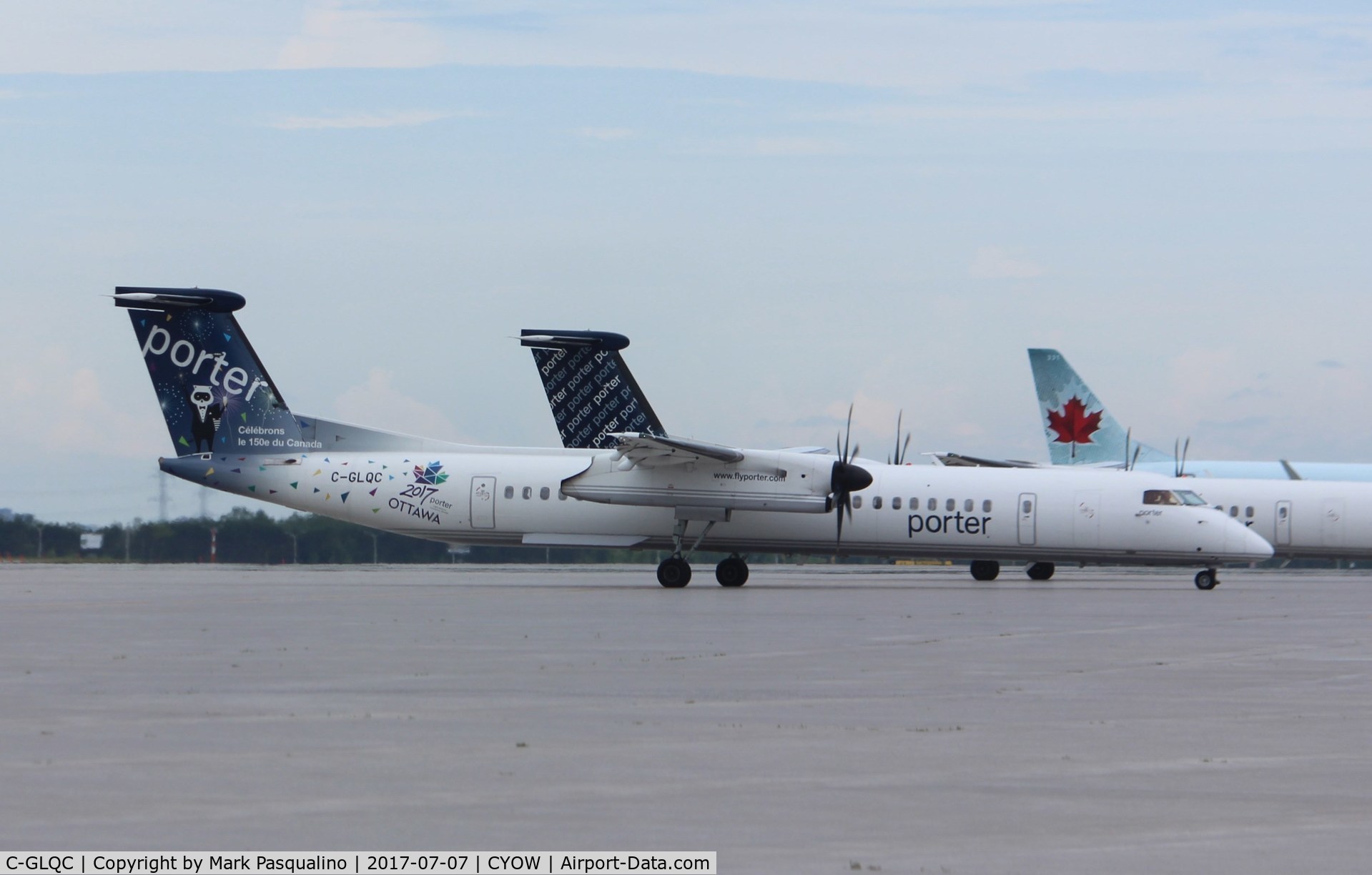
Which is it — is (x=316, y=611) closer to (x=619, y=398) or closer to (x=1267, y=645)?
(x=1267, y=645)

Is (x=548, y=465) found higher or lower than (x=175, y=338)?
lower

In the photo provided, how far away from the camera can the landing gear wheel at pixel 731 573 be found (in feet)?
123

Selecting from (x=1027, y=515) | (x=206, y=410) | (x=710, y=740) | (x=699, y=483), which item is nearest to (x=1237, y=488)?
(x=1027, y=515)

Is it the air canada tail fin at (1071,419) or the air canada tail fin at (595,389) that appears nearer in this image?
the air canada tail fin at (595,389)

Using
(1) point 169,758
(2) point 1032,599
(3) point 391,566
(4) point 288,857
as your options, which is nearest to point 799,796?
(4) point 288,857

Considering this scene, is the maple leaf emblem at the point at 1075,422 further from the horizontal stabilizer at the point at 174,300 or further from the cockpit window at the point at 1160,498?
the horizontal stabilizer at the point at 174,300

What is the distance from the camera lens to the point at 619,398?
43.6 m

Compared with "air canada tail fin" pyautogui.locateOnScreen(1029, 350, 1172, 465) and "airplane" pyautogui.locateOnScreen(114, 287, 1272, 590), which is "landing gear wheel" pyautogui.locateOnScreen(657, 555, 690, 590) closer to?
"airplane" pyautogui.locateOnScreen(114, 287, 1272, 590)

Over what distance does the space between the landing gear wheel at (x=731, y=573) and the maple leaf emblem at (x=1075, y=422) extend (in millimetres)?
24488

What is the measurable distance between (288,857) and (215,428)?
33718 mm

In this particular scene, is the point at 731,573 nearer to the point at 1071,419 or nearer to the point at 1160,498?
the point at 1160,498

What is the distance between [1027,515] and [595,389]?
41.0ft

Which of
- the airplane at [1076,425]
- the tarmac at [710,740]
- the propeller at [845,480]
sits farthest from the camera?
the airplane at [1076,425]

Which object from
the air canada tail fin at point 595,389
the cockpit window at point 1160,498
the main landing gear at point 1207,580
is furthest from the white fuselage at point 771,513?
the air canada tail fin at point 595,389
